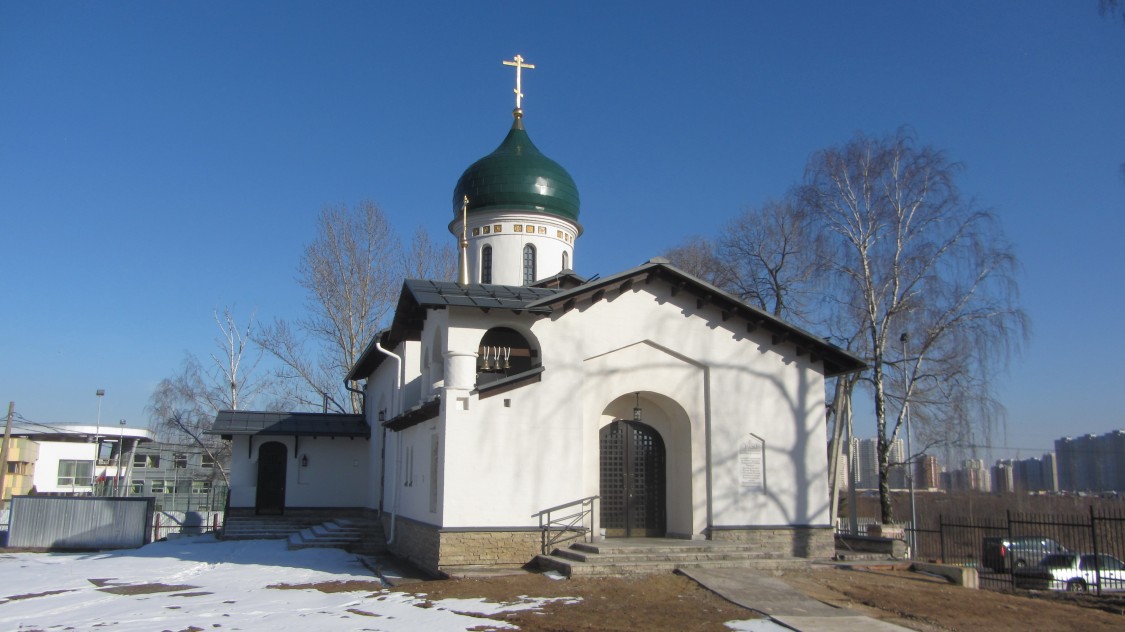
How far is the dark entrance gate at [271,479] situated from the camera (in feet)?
85.2

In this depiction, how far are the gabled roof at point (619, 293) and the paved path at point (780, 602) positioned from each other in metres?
5.08

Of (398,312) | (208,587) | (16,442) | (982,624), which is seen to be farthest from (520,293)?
(16,442)

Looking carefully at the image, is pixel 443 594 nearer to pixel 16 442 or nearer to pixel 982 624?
pixel 982 624

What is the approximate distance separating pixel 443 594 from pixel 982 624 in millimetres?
7445

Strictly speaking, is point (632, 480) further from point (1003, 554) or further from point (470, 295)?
point (1003, 554)

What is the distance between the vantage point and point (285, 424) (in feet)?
86.1

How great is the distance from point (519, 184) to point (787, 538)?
41.0 feet

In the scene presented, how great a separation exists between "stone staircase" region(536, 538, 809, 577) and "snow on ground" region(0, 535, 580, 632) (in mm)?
1889

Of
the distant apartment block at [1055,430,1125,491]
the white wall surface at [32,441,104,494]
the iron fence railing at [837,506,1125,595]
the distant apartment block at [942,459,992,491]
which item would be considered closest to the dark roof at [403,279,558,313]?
the iron fence railing at [837,506,1125,595]

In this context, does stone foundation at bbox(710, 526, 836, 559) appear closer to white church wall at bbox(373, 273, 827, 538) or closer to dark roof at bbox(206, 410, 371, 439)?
white church wall at bbox(373, 273, 827, 538)

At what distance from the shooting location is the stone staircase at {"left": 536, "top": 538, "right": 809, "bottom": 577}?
14.1 m

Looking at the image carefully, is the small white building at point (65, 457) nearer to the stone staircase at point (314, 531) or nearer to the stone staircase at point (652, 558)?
the stone staircase at point (314, 531)

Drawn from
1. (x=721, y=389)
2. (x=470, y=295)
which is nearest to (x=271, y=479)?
(x=470, y=295)

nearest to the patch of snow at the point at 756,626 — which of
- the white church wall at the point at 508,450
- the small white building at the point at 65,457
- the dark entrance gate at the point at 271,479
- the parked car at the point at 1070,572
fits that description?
the white church wall at the point at 508,450
